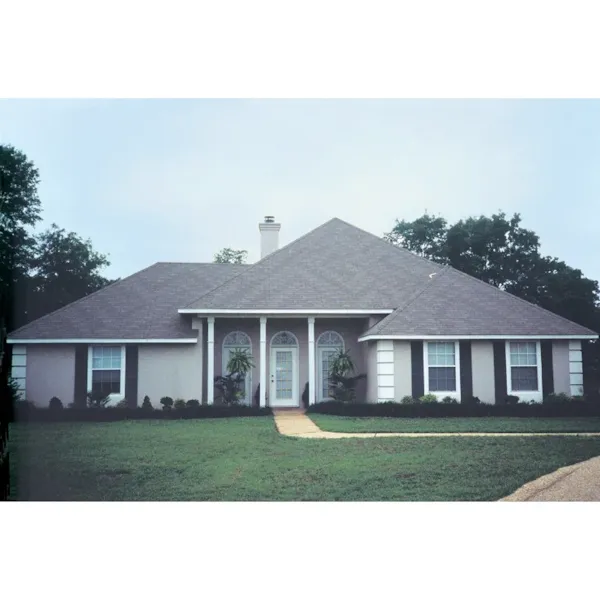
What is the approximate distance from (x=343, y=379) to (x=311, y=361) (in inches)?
35.0

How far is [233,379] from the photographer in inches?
571

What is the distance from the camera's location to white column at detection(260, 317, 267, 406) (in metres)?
14.5

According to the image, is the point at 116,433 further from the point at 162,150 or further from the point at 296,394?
the point at 296,394

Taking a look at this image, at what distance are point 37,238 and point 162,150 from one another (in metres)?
2.45

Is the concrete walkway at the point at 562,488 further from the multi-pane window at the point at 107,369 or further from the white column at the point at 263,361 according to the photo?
the multi-pane window at the point at 107,369

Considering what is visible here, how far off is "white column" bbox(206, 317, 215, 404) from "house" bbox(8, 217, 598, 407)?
36 millimetres

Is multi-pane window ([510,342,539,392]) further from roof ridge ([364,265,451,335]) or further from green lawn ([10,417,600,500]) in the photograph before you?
green lawn ([10,417,600,500])

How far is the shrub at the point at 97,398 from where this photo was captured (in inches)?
493

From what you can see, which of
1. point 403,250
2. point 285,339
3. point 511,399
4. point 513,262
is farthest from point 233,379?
point 513,262

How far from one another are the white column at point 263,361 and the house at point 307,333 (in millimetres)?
33

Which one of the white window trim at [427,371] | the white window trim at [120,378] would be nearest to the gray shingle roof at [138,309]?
the white window trim at [120,378]

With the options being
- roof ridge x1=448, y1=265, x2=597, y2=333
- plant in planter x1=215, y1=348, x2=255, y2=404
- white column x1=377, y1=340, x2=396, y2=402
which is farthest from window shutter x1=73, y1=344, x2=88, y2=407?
roof ridge x1=448, y1=265, x2=597, y2=333

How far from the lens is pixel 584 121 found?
352 inches
